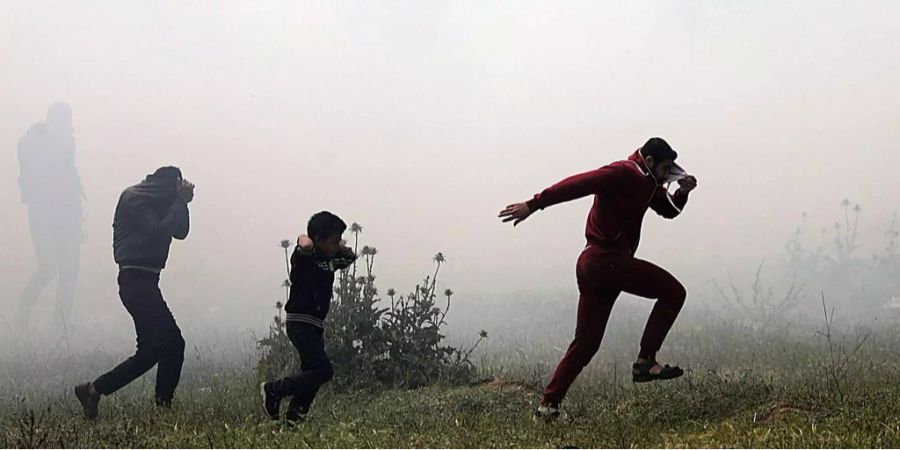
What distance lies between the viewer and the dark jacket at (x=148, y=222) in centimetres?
532

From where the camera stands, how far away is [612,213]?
4484 millimetres

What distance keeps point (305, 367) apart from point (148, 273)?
1694 mm

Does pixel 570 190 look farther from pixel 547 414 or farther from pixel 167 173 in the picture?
pixel 167 173

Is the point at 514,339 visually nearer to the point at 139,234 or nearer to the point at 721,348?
the point at 721,348

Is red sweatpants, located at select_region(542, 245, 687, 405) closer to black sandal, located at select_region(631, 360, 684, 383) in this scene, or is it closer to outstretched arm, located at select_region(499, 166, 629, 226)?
black sandal, located at select_region(631, 360, 684, 383)

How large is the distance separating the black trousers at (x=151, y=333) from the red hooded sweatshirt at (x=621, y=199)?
10.1 feet

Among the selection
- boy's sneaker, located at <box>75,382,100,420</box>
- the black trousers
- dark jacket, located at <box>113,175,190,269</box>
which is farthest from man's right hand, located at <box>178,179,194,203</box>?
boy's sneaker, located at <box>75,382,100,420</box>

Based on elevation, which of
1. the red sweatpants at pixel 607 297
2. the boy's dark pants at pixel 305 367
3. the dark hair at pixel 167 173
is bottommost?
the boy's dark pants at pixel 305 367

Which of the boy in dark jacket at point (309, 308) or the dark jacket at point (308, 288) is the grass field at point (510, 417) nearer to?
the boy in dark jacket at point (309, 308)

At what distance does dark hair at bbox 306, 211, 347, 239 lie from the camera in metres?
4.46

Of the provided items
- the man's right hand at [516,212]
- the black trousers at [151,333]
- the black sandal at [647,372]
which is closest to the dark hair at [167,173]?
the black trousers at [151,333]

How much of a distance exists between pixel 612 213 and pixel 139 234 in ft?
11.1

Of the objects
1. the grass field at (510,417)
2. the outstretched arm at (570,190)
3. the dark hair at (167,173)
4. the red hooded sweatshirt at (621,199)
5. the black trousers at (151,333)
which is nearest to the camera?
the grass field at (510,417)

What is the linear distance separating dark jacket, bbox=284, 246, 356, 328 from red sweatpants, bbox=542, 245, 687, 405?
152cm
